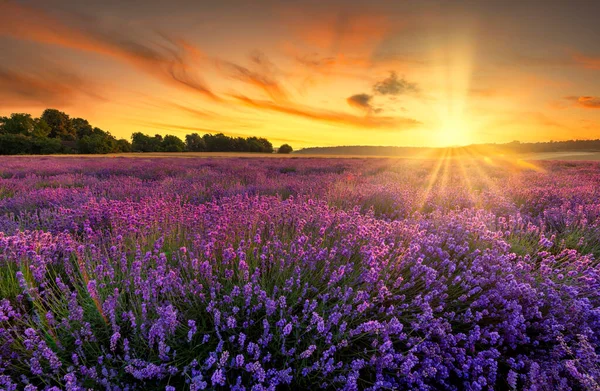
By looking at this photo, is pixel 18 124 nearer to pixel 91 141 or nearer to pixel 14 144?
pixel 14 144

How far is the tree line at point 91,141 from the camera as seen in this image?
4053cm

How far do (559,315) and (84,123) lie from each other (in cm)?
7632

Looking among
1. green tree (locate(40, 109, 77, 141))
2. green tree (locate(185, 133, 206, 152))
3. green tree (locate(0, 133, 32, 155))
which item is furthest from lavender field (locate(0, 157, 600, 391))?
green tree (locate(40, 109, 77, 141))

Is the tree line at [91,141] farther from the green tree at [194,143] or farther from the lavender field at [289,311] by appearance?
the lavender field at [289,311]

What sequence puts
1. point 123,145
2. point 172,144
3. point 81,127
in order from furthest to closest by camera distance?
point 81,127
point 123,145
point 172,144

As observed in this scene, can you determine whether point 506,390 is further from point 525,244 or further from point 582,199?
point 582,199

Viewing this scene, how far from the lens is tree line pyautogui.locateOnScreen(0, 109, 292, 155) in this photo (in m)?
40.5

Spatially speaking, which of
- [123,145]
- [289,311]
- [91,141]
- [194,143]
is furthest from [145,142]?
[289,311]

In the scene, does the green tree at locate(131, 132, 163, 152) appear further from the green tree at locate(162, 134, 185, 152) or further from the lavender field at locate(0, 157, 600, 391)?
the lavender field at locate(0, 157, 600, 391)

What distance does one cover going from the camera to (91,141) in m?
41.2

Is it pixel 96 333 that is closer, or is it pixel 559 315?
pixel 96 333

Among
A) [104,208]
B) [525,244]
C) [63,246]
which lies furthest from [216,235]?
[525,244]

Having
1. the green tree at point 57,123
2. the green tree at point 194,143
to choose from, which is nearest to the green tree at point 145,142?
the green tree at point 194,143

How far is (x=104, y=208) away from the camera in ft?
11.8
